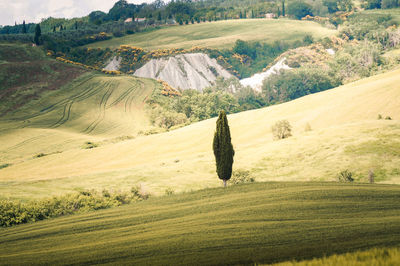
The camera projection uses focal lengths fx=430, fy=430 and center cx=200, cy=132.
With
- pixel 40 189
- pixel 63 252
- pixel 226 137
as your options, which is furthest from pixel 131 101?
pixel 63 252

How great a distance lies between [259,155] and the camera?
55.1 m

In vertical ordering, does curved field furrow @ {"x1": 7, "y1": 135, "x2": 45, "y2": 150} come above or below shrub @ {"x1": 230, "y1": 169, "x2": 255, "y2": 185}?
below

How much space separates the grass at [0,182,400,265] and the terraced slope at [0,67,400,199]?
13742 mm

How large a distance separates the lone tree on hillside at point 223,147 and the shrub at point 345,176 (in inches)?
445

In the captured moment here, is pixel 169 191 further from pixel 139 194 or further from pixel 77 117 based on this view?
pixel 77 117

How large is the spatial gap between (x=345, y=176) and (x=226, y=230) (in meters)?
22.6

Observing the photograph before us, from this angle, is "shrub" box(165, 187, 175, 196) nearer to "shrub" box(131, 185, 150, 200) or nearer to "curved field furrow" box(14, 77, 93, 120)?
"shrub" box(131, 185, 150, 200)

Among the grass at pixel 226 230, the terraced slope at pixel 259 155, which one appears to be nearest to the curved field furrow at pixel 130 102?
the terraced slope at pixel 259 155

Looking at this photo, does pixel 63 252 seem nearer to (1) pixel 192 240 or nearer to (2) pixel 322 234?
(1) pixel 192 240

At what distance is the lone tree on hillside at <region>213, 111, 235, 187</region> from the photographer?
3888cm

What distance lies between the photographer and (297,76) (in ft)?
631

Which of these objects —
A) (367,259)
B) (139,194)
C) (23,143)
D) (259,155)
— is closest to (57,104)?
(23,143)

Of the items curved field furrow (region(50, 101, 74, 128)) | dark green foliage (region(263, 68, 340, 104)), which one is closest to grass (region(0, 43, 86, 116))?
curved field furrow (region(50, 101, 74, 128))

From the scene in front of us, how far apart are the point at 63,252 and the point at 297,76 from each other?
181 metres
